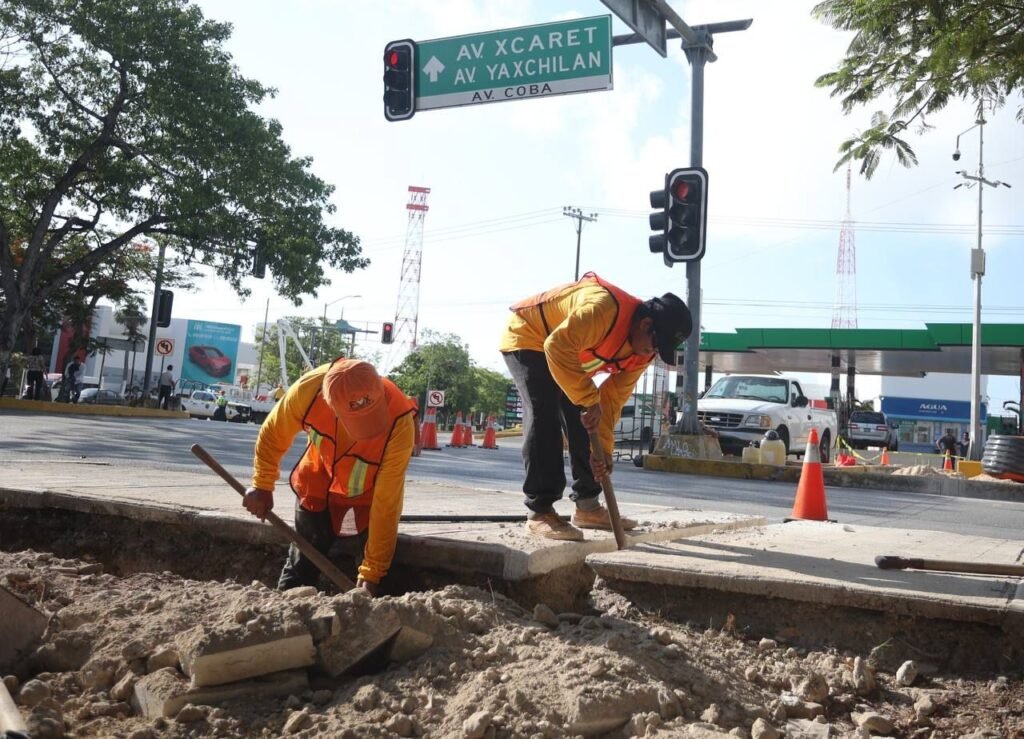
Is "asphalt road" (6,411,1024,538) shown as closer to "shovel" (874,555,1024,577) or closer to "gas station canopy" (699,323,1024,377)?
"shovel" (874,555,1024,577)

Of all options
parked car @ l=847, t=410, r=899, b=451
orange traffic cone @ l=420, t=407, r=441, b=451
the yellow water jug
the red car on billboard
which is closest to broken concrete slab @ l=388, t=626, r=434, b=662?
the yellow water jug

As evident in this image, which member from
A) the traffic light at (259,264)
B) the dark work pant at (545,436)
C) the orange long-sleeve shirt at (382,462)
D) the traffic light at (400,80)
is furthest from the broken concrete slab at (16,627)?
the traffic light at (259,264)

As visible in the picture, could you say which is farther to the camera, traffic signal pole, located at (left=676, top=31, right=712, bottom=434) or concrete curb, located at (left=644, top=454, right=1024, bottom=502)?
concrete curb, located at (left=644, top=454, right=1024, bottom=502)

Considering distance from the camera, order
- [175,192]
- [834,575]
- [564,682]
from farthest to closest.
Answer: [175,192] → [834,575] → [564,682]

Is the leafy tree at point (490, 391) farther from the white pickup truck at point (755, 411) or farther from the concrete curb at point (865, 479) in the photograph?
the concrete curb at point (865, 479)

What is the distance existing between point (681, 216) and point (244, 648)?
1004 centimetres

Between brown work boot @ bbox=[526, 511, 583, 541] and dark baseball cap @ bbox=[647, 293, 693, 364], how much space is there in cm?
90

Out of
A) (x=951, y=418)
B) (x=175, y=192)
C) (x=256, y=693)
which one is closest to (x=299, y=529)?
(x=256, y=693)

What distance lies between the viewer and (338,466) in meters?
3.81

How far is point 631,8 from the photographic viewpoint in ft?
36.0

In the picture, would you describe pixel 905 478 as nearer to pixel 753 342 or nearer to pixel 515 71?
pixel 515 71

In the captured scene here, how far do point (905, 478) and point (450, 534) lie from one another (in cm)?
1203

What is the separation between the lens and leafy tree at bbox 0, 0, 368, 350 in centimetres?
1947

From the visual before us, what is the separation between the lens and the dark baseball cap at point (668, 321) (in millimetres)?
4066
